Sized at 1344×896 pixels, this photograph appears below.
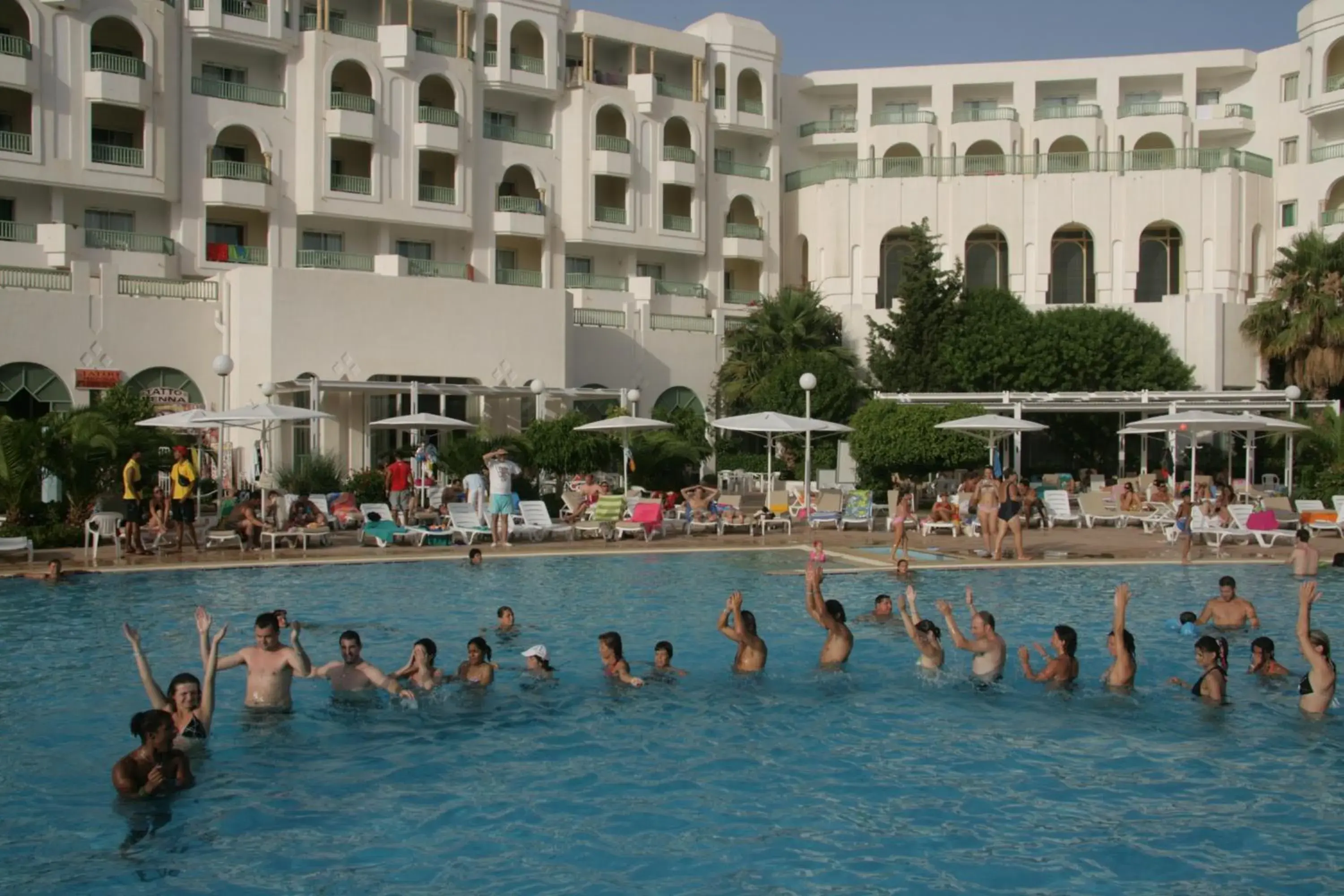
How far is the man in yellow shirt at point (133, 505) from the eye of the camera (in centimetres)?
1798

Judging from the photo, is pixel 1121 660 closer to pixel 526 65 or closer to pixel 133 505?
pixel 133 505

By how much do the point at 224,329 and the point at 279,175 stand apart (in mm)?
6129

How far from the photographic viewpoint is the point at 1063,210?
3850 centimetres

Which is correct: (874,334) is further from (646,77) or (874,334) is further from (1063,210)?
(646,77)

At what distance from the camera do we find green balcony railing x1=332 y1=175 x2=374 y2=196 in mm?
33938

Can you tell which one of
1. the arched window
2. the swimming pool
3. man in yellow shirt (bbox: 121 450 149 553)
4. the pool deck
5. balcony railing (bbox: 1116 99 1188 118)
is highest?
balcony railing (bbox: 1116 99 1188 118)

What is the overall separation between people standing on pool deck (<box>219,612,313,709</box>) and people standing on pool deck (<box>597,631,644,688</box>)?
2368mm

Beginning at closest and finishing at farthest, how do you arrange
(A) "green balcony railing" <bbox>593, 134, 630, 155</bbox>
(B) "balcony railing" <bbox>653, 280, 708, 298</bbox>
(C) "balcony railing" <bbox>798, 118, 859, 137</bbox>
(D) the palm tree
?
(D) the palm tree, (A) "green balcony railing" <bbox>593, 134, 630, 155</bbox>, (B) "balcony railing" <bbox>653, 280, 708, 298</bbox>, (C) "balcony railing" <bbox>798, 118, 859, 137</bbox>

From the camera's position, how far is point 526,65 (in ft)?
122

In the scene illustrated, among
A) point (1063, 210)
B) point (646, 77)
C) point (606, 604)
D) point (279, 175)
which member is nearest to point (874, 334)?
point (1063, 210)

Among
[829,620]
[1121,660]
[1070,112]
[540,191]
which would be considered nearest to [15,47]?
[540,191]

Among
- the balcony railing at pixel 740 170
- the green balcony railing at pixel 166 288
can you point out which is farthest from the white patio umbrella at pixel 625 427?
the balcony railing at pixel 740 170

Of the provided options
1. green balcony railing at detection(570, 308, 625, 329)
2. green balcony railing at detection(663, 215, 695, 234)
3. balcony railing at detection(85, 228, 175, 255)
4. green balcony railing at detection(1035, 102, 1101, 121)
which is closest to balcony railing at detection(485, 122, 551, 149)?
green balcony railing at detection(663, 215, 695, 234)

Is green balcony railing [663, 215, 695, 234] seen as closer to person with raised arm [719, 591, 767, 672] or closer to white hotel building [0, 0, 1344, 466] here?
white hotel building [0, 0, 1344, 466]
